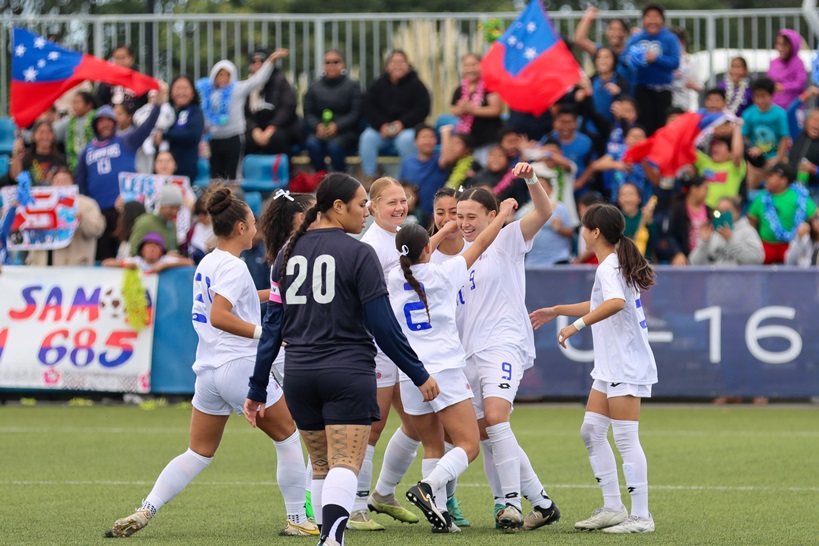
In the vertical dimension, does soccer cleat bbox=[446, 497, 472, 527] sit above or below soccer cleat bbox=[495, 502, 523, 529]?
below

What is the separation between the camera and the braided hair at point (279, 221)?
7758 mm

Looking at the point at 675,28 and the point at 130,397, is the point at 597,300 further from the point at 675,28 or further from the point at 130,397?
the point at 675,28

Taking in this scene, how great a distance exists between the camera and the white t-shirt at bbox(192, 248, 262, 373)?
761 centimetres

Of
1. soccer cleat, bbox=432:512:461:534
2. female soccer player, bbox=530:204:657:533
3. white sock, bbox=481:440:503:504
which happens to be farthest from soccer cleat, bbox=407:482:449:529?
female soccer player, bbox=530:204:657:533

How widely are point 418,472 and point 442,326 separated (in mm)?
3328

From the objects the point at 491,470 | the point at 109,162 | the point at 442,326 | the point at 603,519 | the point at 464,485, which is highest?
the point at 109,162

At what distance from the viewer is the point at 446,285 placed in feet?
25.1

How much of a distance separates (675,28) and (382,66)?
4.23 meters

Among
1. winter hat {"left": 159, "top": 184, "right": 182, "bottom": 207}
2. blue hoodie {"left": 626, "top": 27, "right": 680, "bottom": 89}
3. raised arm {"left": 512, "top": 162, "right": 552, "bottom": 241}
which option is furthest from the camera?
blue hoodie {"left": 626, "top": 27, "right": 680, "bottom": 89}

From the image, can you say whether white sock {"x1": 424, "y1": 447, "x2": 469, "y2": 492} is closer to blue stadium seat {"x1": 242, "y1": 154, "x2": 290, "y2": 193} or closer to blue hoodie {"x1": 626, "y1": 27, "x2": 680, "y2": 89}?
blue hoodie {"x1": 626, "y1": 27, "x2": 680, "y2": 89}

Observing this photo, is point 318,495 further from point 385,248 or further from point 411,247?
point 385,248

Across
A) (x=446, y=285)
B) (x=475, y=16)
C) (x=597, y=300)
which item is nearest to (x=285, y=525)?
(x=446, y=285)

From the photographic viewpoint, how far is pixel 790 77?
17.4 meters

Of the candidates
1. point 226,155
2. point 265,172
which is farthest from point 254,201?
point 226,155
